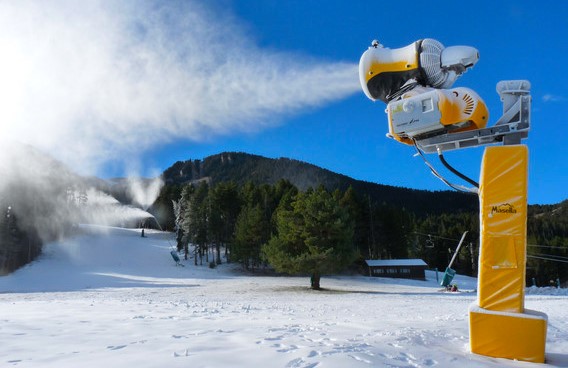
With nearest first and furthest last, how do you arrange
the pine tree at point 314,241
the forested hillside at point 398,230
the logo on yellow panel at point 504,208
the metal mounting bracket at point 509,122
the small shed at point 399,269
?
the logo on yellow panel at point 504,208
the metal mounting bracket at point 509,122
the pine tree at point 314,241
the small shed at point 399,269
the forested hillside at point 398,230

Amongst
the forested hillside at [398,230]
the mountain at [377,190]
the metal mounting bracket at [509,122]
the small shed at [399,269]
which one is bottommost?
the small shed at [399,269]

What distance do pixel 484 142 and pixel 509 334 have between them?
2.94 metres

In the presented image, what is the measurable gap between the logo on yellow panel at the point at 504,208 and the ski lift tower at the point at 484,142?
0.01 metres

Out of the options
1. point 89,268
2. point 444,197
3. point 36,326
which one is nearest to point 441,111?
point 36,326

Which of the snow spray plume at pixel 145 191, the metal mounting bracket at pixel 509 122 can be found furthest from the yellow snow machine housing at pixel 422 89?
the snow spray plume at pixel 145 191

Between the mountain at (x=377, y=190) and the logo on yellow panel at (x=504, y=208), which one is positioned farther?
the mountain at (x=377, y=190)

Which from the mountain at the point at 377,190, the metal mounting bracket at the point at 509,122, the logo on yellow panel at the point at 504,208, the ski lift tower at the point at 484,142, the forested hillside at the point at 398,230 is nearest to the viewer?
the ski lift tower at the point at 484,142

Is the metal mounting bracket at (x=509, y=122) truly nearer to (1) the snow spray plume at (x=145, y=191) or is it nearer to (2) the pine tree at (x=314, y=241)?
(2) the pine tree at (x=314, y=241)

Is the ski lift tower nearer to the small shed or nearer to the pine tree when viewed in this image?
the pine tree

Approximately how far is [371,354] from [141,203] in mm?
118589

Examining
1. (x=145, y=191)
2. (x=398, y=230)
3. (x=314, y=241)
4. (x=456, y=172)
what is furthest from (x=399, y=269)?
(x=145, y=191)

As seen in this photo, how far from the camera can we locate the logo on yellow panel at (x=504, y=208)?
235 inches

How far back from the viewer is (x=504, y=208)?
6.01m

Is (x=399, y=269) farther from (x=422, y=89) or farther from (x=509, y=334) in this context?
(x=509, y=334)
